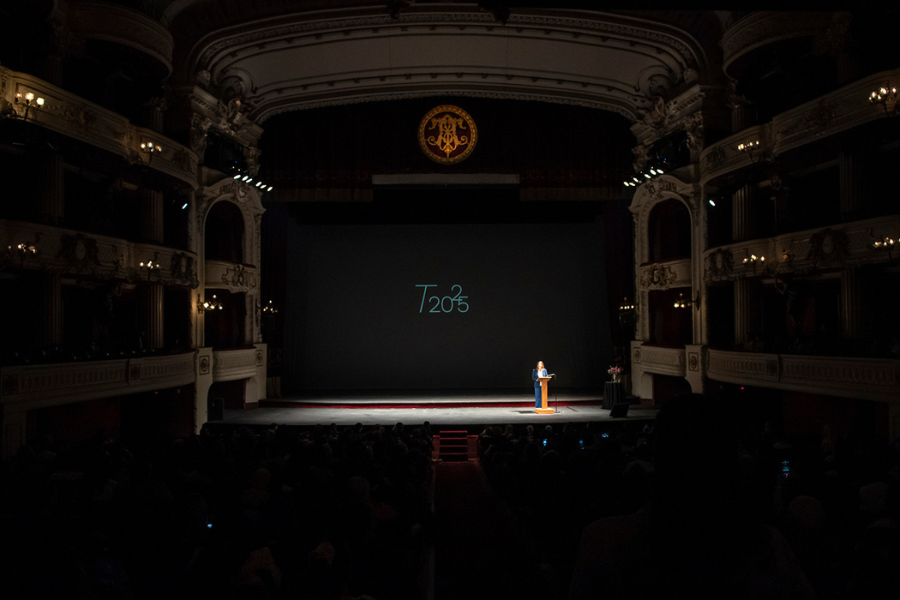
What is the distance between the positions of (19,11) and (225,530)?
12729 mm

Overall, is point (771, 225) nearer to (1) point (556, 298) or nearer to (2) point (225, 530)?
(1) point (556, 298)

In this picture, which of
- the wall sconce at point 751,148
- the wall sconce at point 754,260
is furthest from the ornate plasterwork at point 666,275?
the wall sconce at point 751,148

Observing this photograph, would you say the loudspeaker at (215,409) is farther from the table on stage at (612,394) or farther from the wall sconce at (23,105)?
the table on stage at (612,394)

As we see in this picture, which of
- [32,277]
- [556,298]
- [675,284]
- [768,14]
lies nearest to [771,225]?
[675,284]

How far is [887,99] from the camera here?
439 inches

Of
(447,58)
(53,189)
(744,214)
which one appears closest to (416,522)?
(53,189)

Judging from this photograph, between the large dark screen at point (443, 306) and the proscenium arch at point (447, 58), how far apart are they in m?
5.16

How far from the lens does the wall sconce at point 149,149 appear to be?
14297mm

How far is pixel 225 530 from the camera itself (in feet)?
14.6

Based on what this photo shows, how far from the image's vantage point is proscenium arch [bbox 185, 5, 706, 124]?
16.5 metres

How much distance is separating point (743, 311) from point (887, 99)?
20.2 feet

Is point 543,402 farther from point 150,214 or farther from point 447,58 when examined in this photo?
point 150,214

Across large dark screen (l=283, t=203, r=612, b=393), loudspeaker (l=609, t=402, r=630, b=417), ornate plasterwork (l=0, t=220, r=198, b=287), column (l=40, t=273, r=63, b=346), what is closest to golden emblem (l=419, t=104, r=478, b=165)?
large dark screen (l=283, t=203, r=612, b=393)

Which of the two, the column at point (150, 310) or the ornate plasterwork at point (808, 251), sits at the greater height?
the ornate plasterwork at point (808, 251)
